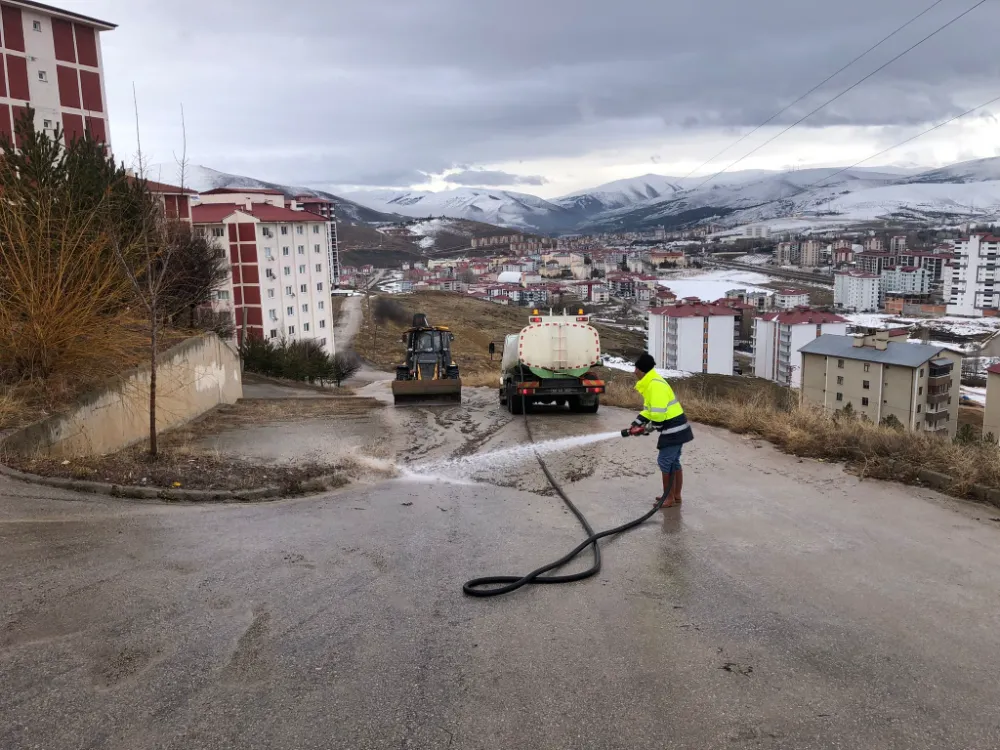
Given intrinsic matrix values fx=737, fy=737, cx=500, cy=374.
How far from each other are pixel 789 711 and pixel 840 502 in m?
4.73

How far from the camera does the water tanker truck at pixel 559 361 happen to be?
16344 mm

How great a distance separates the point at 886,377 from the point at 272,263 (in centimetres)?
4658

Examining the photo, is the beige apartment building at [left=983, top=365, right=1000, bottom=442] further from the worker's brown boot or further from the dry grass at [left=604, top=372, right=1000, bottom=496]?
the worker's brown boot

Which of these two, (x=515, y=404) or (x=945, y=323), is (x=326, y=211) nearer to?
(x=945, y=323)

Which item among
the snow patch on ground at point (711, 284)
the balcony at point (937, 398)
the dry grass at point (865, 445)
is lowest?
the balcony at point (937, 398)

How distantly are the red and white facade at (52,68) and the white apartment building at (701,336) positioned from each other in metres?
61.5

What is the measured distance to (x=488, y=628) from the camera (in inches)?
192

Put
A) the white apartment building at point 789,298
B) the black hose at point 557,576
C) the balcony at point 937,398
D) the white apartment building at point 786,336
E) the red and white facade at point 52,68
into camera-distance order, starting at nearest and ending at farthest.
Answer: the black hose at point 557,576, the red and white facade at point 52,68, the balcony at point 937,398, the white apartment building at point 786,336, the white apartment building at point 789,298

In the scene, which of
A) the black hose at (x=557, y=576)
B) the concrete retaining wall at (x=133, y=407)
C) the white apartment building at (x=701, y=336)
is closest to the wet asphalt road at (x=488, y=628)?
the black hose at (x=557, y=576)

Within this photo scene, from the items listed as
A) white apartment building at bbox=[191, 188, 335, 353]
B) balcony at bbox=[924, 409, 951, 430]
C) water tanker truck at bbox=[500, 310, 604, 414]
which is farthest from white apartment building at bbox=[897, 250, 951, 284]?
water tanker truck at bbox=[500, 310, 604, 414]

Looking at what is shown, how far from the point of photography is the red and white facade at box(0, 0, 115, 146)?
4259cm

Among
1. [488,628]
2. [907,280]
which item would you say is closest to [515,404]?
[488,628]

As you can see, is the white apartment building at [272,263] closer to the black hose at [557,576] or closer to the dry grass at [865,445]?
the dry grass at [865,445]

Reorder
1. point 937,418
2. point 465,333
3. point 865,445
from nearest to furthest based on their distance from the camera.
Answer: point 865,445 → point 937,418 → point 465,333
